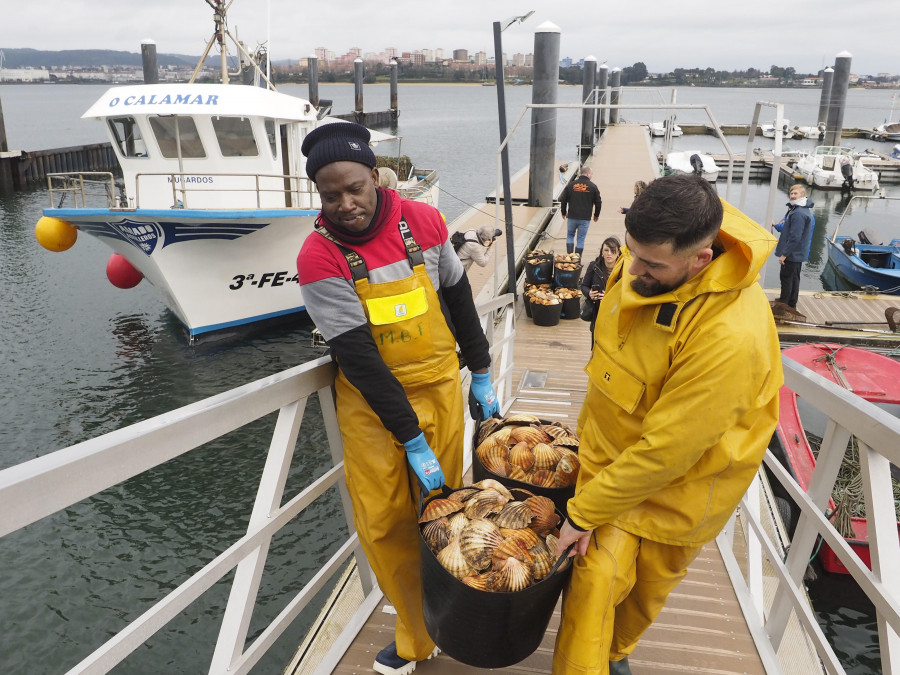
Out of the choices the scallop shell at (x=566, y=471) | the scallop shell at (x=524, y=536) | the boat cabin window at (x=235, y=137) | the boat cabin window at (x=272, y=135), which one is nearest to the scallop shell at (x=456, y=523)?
the scallop shell at (x=524, y=536)

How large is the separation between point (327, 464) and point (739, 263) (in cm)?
682

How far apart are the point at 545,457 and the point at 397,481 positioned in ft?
1.91

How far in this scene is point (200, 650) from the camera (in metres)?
5.10

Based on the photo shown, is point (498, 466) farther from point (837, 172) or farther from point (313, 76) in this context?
point (313, 76)

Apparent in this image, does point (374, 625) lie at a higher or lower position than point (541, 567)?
lower

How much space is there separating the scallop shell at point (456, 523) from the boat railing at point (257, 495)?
0.48 meters

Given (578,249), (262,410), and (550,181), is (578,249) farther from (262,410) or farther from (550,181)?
(262,410)

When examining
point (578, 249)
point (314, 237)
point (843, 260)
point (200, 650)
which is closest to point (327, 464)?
point (200, 650)

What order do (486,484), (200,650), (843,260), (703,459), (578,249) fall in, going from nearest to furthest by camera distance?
(703,459)
(486,484)
(200,650)
(578,249)
(843,260)

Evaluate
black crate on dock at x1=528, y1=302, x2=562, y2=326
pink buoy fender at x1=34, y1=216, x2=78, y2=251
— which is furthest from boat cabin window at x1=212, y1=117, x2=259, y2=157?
black crate on dock at x1=528, y1=302, x2=562, y2=326

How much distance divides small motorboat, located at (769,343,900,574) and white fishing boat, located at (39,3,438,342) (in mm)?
7604

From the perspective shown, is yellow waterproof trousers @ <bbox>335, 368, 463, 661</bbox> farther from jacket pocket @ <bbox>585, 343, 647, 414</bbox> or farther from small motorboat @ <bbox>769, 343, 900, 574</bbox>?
small motorboat @ <bbox>769, 343, 900, 574</bbox>

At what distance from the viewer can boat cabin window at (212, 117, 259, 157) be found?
10617mm

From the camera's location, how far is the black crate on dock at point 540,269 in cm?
883
